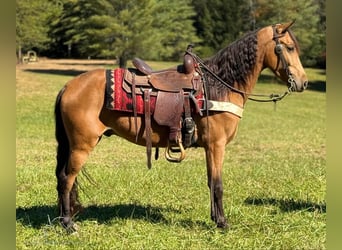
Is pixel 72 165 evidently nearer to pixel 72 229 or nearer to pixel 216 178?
pixel 72 229

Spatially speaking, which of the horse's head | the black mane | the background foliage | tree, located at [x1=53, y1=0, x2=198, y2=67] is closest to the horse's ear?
the horse's head

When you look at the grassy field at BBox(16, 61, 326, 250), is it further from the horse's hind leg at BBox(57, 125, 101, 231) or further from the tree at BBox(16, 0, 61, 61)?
the tree at BBox(16, 0, 61, 61)

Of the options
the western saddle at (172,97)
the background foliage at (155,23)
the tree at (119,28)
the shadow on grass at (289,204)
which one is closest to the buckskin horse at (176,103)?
the western saddle at (172,97)

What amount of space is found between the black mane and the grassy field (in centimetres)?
156

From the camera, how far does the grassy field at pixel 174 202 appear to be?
4.47 meters

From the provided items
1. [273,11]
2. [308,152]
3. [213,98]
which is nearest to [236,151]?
[308,152]

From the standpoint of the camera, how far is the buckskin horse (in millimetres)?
4699

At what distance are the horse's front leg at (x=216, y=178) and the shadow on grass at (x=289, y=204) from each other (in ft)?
3.76

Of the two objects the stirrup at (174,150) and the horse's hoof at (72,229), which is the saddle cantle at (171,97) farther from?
the horse's hoof at (72,229)

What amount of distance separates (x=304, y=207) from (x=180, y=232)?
6.31ft

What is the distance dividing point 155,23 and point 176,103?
37.1 meters

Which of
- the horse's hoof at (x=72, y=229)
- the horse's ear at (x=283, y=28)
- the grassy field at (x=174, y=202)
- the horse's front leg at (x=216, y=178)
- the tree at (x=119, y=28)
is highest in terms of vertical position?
the tree at (x=119, y=28)

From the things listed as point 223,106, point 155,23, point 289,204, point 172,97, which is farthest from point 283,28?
point 155,23

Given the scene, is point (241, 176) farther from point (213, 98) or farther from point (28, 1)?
point (28, 1)
